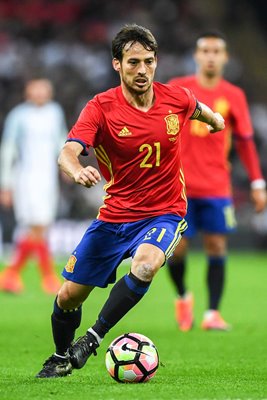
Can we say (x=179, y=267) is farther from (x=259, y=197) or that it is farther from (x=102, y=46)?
(x=102, y=46)

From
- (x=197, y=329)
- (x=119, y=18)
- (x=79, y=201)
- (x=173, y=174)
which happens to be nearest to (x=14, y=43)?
(x=119, y=18)

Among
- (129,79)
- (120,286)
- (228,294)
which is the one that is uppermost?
(129,79)

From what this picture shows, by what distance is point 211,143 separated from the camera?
9.31 meters

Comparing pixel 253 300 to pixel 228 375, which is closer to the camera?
pixel 228 375

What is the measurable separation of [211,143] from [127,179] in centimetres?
321

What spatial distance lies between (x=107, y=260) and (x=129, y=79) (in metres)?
1.07

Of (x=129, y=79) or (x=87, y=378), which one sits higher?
(x=129, y=79)

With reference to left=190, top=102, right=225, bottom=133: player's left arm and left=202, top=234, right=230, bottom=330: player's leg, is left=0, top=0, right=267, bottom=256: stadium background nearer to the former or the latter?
left=202, top=234, right=230, bottom=330: player's leg

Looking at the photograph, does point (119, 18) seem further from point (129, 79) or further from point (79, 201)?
point (129, 79)

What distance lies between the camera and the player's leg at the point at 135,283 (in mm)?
5766

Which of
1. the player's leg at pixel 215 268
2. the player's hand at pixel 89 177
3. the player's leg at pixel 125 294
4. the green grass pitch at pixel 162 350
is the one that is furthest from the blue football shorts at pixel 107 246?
the player's leg at pixel 215 268

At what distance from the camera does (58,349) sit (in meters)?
6.18

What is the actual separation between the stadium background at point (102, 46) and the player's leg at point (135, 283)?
13.1 meters

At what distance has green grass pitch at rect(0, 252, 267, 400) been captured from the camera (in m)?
5.47
